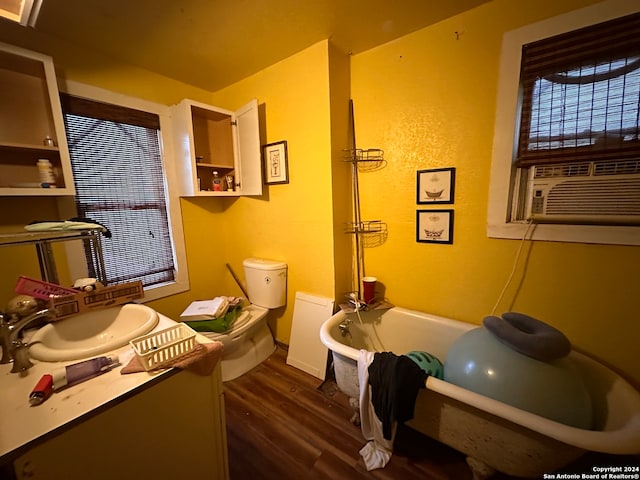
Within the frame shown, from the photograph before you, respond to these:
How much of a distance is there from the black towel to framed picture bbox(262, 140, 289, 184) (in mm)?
1528

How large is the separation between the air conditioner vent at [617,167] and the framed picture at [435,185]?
0.65m

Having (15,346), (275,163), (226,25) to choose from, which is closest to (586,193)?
(275,163)

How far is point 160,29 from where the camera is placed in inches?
61.3

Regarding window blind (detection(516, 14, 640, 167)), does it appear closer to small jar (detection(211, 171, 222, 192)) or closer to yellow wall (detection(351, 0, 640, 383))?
yellow wall (detection(351, 0, 640, 383))

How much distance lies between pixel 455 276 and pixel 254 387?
1.67 metres

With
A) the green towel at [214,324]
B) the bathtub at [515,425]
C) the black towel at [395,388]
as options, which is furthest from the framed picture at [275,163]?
the black towel at [395,388]

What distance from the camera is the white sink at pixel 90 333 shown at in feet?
3.12

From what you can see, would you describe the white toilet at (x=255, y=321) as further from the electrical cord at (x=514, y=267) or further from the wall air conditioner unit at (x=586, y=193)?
the wall air conditioner unit at (x=586, y=193)

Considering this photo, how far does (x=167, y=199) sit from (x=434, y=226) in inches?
85.2

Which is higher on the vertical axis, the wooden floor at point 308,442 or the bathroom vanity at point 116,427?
the bathroom vanity at point 116,427

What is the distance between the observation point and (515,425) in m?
1.04

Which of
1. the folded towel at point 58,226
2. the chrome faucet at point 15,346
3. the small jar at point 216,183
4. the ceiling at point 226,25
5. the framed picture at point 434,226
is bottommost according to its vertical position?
the chrome faucet at point 15,346

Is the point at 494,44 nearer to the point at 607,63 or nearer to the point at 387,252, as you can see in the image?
the point at 607,63

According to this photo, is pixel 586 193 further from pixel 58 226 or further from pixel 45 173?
pixel 45 173
